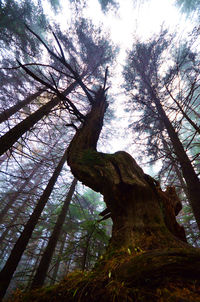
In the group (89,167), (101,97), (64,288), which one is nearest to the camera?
(64,288)

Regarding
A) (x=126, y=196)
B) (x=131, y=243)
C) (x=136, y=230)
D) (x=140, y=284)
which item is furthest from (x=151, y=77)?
(x=140, y=284)

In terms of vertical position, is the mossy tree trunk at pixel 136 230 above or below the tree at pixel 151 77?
below

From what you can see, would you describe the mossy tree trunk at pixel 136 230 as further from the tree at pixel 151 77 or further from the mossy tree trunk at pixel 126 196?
the tree at pixel 151 77

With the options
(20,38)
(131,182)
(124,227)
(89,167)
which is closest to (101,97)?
(89,167)

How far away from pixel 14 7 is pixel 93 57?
6206 mm

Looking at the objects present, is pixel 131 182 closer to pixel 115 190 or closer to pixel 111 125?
pixel 115 190

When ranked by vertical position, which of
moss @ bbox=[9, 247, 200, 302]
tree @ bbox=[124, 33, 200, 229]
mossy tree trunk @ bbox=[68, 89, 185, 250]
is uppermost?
tree @ bbox=[124, 33, 200, 229]

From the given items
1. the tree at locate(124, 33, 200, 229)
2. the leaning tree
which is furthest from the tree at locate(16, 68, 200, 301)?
the tree at locate(124, 33, 200, 229)

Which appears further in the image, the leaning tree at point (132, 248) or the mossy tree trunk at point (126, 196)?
the mossy tree trunk at point (126, 196)

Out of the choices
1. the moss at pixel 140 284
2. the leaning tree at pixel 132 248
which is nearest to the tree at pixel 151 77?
the leaning tree at pixel 132 248

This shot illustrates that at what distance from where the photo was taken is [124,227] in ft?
5.80

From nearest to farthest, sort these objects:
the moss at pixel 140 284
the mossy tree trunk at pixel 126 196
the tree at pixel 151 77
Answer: the moss at pixel 140 284
the mossy tree trunk at pixel 126 196
the tree at pixel 151 77

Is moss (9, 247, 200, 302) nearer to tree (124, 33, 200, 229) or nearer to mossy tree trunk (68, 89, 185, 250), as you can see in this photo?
mossy tree trunk (68, 89, 185, 250)

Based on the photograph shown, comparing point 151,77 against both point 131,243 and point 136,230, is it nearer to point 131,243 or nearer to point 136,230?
point 136,230
